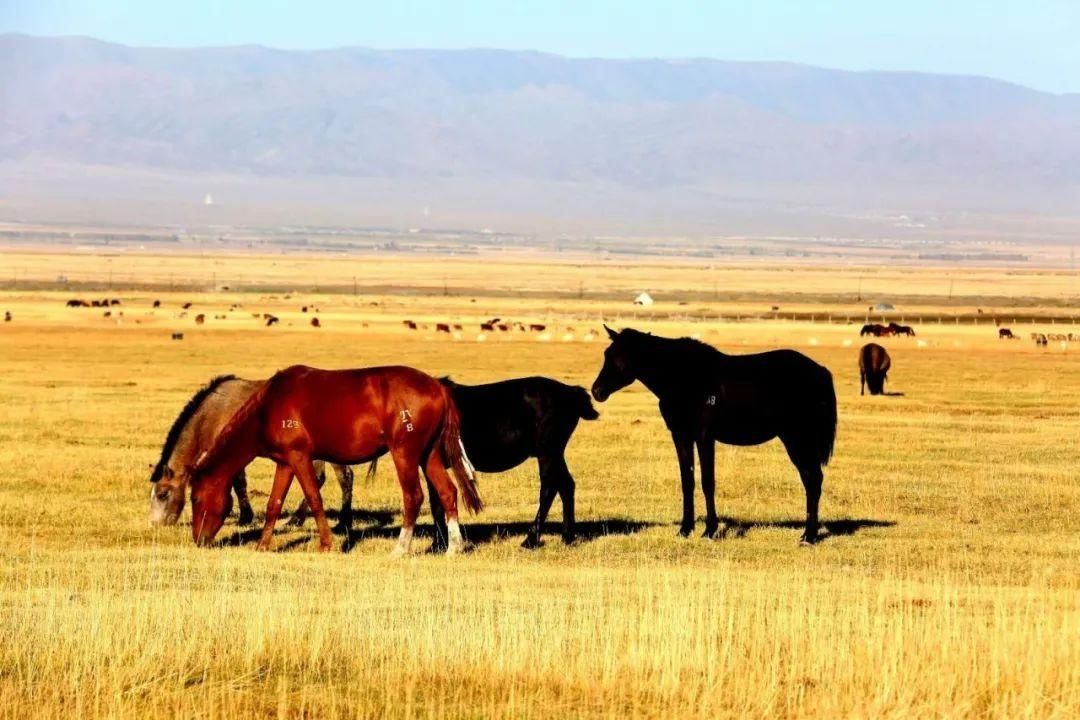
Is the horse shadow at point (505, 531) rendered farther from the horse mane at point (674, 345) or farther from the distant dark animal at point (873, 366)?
the distant dark animal at point (873, 366)

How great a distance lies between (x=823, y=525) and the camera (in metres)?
18.4

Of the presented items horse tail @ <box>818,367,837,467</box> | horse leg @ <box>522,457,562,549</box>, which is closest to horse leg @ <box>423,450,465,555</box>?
horse leg @ <box>522,457,562,549</box>

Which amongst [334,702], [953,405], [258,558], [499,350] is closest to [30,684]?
[334,702]

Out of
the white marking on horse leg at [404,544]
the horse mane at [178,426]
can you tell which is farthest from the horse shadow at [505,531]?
the horse mane at [178,426]

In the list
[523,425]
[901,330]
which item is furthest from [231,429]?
[901,330]

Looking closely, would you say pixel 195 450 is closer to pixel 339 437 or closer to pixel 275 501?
pixel 275 501

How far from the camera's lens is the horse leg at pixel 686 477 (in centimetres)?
1697

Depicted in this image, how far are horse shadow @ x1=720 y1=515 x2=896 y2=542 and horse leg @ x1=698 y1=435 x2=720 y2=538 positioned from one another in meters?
0.38

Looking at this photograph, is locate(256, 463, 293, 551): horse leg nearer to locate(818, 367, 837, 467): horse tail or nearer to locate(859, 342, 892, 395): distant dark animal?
locate(818, 367, 837, 467): horse tail

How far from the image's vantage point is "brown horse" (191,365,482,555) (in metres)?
15.9

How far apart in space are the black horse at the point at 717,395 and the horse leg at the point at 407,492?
2.24 meters

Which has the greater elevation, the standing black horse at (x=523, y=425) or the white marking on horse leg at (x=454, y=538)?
the standing black horse at (x=523, y=425)

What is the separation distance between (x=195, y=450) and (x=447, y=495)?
3.23 m

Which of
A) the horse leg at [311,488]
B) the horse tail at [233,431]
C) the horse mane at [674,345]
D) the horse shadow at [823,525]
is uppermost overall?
the horse mane at [674,345]
